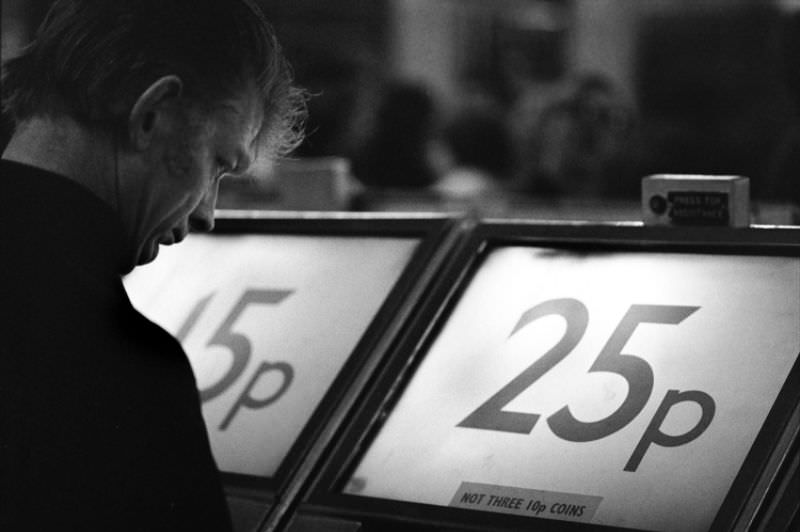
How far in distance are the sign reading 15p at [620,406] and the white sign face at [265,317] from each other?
301mm

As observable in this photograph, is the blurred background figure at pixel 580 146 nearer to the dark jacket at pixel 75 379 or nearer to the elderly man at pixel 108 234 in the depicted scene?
the elderly man at pixel 108 234

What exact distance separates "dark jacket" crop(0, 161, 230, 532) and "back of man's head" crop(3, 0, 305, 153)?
11cm

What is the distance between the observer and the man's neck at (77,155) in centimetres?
162

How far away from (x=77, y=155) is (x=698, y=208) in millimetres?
946

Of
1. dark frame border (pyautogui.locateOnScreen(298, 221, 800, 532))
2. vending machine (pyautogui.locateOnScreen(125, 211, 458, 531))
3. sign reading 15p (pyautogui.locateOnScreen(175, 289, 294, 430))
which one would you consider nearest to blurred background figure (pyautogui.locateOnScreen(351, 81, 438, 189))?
vending machine (pyautogui.locateOnScreen(125, 211, 458, 531))

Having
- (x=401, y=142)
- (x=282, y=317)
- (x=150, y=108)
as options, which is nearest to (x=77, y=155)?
(x=150, y=108)

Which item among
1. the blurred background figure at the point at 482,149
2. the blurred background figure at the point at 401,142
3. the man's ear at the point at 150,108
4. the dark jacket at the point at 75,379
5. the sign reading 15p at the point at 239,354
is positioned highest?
the man's ear at the point at 150,108

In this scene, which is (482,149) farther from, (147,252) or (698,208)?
(147,252)

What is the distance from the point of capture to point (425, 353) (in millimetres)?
2199

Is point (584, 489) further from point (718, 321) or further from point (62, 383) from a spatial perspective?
point (62, 383)

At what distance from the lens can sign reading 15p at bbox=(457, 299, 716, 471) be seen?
6.29 feet

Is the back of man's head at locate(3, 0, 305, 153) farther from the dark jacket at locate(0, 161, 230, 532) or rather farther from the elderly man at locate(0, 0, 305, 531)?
the dark jacket at locate(0, 161, 230, 532)

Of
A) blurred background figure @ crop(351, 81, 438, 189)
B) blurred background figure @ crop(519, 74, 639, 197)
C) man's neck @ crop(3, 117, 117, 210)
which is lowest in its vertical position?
blurred background figure @ crop(351, 81, 438, 189)

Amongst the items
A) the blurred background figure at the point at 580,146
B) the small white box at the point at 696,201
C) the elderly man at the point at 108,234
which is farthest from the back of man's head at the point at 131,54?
the blurred background figure at the point at 580,146
